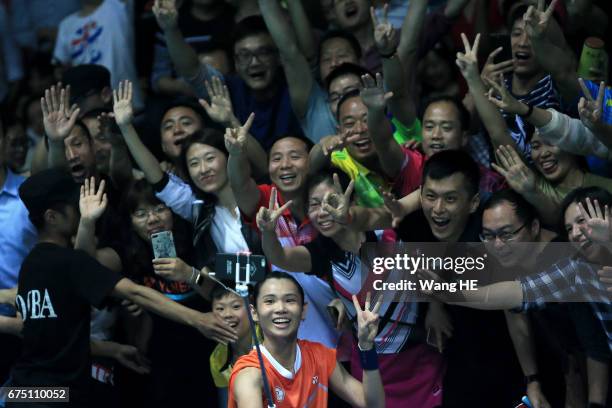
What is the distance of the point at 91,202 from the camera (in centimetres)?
639

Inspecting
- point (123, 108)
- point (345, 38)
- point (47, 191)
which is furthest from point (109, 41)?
point (47, 191)

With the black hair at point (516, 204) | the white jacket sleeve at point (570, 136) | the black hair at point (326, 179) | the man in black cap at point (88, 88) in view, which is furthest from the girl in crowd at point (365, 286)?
the man in black cap at point (88, 88)

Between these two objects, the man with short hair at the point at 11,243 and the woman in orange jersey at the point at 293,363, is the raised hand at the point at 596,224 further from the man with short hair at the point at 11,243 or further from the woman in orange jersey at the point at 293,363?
the man with short hair at the point at 11,243

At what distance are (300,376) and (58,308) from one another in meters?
1.32

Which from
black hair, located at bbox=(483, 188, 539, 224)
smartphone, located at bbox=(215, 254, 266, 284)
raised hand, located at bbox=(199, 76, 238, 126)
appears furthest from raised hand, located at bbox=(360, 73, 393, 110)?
smartphone, located at bbox=(215, 254, 266, 284)

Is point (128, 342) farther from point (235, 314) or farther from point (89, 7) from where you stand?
point (89, 7)

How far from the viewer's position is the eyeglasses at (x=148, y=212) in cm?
678

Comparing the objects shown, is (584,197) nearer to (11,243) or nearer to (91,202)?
(91,202)

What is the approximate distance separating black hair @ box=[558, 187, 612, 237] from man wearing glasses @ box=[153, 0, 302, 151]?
6.38 ft

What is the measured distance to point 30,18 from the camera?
370 inches

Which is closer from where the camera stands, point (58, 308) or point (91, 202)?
point (58, 308)

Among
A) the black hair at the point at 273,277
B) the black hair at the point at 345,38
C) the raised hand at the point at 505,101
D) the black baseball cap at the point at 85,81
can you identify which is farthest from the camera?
the black baseball cap at the point at 85,81

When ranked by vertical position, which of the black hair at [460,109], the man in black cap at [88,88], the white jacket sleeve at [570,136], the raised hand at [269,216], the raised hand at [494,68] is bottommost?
the raised hand at [269,216]

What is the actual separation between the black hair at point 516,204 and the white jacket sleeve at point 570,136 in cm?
34
